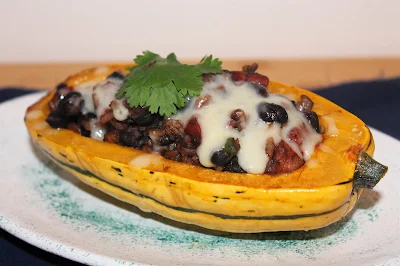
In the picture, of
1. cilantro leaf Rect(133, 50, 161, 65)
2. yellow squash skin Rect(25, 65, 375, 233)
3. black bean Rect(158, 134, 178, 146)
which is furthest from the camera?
cilantro leaf Rect(133, 50, 161, 65)

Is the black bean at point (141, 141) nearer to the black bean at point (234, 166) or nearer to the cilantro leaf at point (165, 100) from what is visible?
the cilantro leaf at point (165, 100)

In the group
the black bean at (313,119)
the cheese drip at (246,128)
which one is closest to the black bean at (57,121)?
the cheese drip at (246,128)

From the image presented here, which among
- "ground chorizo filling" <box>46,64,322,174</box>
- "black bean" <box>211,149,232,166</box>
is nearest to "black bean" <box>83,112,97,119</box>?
"ground chorizo filling" <box>46,64,322,174</box>

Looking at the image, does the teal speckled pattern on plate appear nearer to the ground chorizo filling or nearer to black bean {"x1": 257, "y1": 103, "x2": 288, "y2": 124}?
the ground chorizo filling

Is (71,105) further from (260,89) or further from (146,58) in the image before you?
(260,89)

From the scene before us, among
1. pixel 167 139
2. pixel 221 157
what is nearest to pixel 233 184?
pixel 221 157

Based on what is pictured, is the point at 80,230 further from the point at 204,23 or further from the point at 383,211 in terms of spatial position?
the point at 204,23
